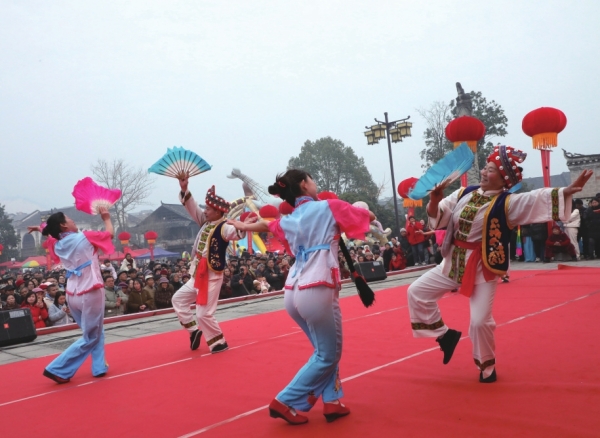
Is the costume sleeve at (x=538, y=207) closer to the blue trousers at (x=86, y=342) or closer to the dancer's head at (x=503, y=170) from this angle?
the dancer's head at (x=503, y=170)

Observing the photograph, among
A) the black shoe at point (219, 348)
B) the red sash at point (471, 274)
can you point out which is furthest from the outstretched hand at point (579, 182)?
the black shoe at point (219, 348)

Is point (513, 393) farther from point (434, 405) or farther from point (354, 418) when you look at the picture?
point (354, 418)

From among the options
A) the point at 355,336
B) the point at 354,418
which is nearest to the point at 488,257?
the point at 354,418

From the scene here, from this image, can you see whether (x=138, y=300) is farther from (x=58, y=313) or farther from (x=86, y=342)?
(x=86, y=342)

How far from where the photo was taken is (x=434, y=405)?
3.17 metres

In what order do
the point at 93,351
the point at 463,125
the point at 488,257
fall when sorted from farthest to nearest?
the point at 463,125 < the point at 93,351 < the point at 488,257

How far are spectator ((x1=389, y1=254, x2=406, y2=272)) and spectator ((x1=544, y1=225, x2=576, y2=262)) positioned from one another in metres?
3.41

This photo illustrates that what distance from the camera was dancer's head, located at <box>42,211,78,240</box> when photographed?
4902 mm

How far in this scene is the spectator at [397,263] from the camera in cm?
1438

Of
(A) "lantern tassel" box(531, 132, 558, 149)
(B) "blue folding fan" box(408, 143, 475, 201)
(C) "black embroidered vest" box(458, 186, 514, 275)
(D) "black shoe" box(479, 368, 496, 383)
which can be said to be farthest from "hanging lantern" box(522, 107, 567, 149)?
(D) "black shoe" box(479, 368, 496, 383)

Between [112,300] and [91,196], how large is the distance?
4.47 meters

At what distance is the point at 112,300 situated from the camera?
9.25 meters

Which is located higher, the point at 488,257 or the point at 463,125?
the point at 463,125

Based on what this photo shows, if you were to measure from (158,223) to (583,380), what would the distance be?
1842 inches
